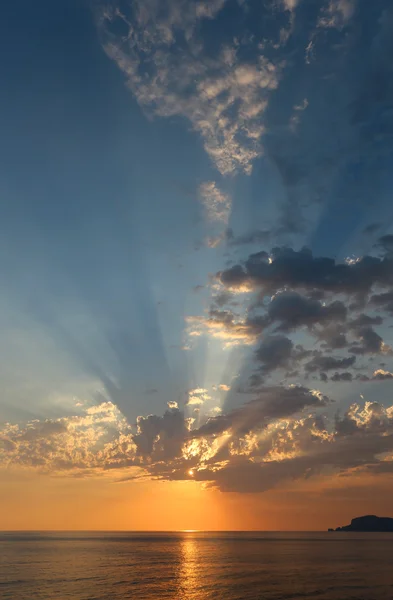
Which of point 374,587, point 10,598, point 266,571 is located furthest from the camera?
point 266,571

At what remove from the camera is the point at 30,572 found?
4560 inches

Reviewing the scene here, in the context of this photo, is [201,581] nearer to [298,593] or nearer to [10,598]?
[298,593]

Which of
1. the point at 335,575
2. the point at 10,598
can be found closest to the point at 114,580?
the point at 10,598

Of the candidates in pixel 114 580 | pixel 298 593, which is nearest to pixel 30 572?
pixel 114 580

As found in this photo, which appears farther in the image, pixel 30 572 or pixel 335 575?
pixel 30 572

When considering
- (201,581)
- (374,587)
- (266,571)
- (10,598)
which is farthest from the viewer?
(266,571)

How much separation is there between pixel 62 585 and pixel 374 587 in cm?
6151

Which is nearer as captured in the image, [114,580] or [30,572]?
[114,580]

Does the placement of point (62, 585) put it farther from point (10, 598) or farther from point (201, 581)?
point (201, 581)

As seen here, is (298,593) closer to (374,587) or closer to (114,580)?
(374,587)

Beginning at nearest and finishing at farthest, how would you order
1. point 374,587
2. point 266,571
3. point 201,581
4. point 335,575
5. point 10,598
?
point 10,598 < point 374,587 < point 201,581 < point 335,575 < point 266,571

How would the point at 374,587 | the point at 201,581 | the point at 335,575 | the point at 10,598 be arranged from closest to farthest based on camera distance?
the point at 10,598, the point at 374,587, the point at 201,581, the point at 335,575

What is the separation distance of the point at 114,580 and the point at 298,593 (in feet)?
142

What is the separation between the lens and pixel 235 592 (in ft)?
268
